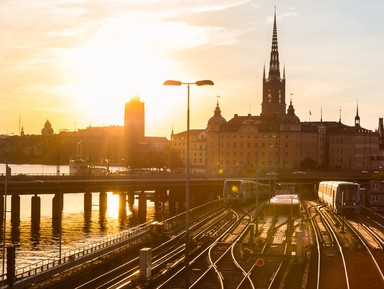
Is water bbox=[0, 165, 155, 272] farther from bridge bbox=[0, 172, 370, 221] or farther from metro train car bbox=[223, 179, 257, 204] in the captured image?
metro train car bbox=[223, 179, 257, 204]

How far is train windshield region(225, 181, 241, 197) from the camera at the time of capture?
103562 millimetres

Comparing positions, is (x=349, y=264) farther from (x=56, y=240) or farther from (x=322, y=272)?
(x=56, y=240)

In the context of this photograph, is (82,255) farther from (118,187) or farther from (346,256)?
(118,187)

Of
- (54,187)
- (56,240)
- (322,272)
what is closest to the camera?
(322,272)

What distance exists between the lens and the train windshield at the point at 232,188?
340ft

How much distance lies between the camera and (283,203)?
286 feet

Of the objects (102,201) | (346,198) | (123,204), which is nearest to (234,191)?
(346,198)

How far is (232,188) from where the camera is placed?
344 ft

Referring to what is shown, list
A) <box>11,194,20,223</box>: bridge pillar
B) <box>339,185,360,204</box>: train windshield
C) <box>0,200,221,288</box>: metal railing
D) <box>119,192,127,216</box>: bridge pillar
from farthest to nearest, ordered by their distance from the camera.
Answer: <box>119,192,127,216</box>: bridge pillar, <box>11,194,20,223</box>: bridge pillar, <box>339,185,360,204</box>: train windshield, <box>0,200,221,288</box>: metal railing

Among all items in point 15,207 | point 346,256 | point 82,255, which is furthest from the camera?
point 15,207

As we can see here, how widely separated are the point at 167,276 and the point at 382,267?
47.2 ft

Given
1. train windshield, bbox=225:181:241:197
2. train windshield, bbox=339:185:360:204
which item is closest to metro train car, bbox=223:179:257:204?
train windshield, bbox=225:181:241:197

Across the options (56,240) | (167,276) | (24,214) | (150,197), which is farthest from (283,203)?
(150,197)

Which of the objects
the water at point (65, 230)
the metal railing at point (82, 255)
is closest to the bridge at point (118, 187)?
the water at point (65, 230)
